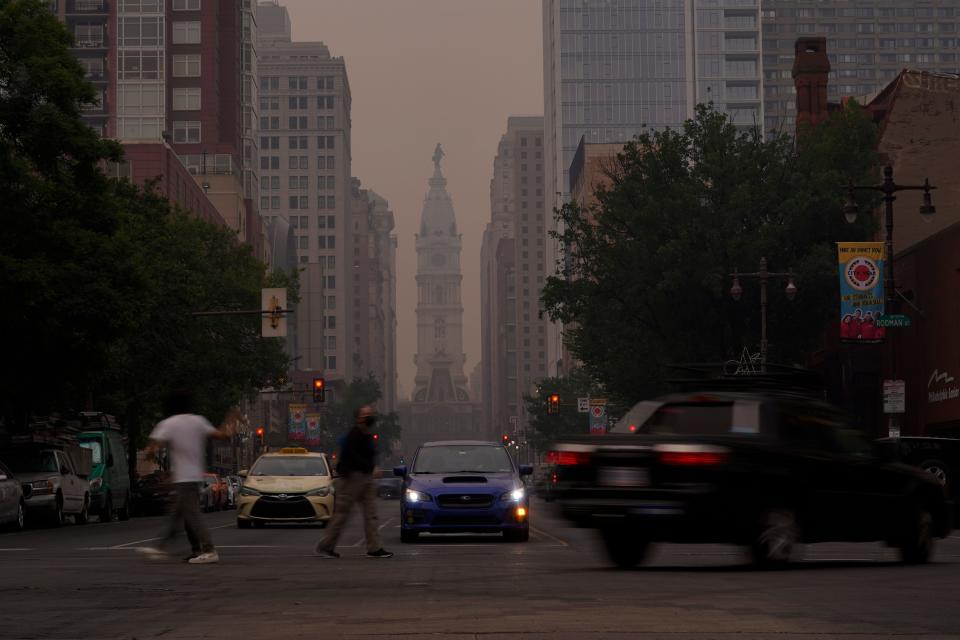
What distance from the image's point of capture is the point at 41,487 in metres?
34.8

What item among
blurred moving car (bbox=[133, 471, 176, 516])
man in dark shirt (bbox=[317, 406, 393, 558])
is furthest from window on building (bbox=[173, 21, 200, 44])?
man in dark shirt (bbox=[317, 406, 393, 558])

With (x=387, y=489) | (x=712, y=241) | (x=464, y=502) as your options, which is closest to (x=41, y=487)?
(x=464, y=502)

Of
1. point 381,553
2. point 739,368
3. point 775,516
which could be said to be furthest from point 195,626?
point 739,368

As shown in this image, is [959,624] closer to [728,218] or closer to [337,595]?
[337,595]

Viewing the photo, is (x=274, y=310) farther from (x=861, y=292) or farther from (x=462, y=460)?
(x=462, y=460)

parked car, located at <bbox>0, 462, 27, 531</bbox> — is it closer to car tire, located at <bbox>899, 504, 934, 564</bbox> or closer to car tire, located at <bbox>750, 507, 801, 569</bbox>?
car tire, located at <bbox>750, 507, 801, 569</bbox>

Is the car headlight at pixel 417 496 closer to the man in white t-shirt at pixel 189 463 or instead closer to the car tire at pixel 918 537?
the man in white t-shirt at pixel 189 463

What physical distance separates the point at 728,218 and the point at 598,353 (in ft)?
27.8

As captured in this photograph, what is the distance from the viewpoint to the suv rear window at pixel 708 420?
16156mm

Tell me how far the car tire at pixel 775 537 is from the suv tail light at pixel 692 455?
31.1 inches

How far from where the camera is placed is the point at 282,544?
2417 centimetres

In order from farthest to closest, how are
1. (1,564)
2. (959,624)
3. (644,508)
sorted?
(1,564) < (644,508) < (959,624)

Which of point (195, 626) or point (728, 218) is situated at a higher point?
point (728, 218)

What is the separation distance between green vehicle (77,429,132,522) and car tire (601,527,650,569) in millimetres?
25794
